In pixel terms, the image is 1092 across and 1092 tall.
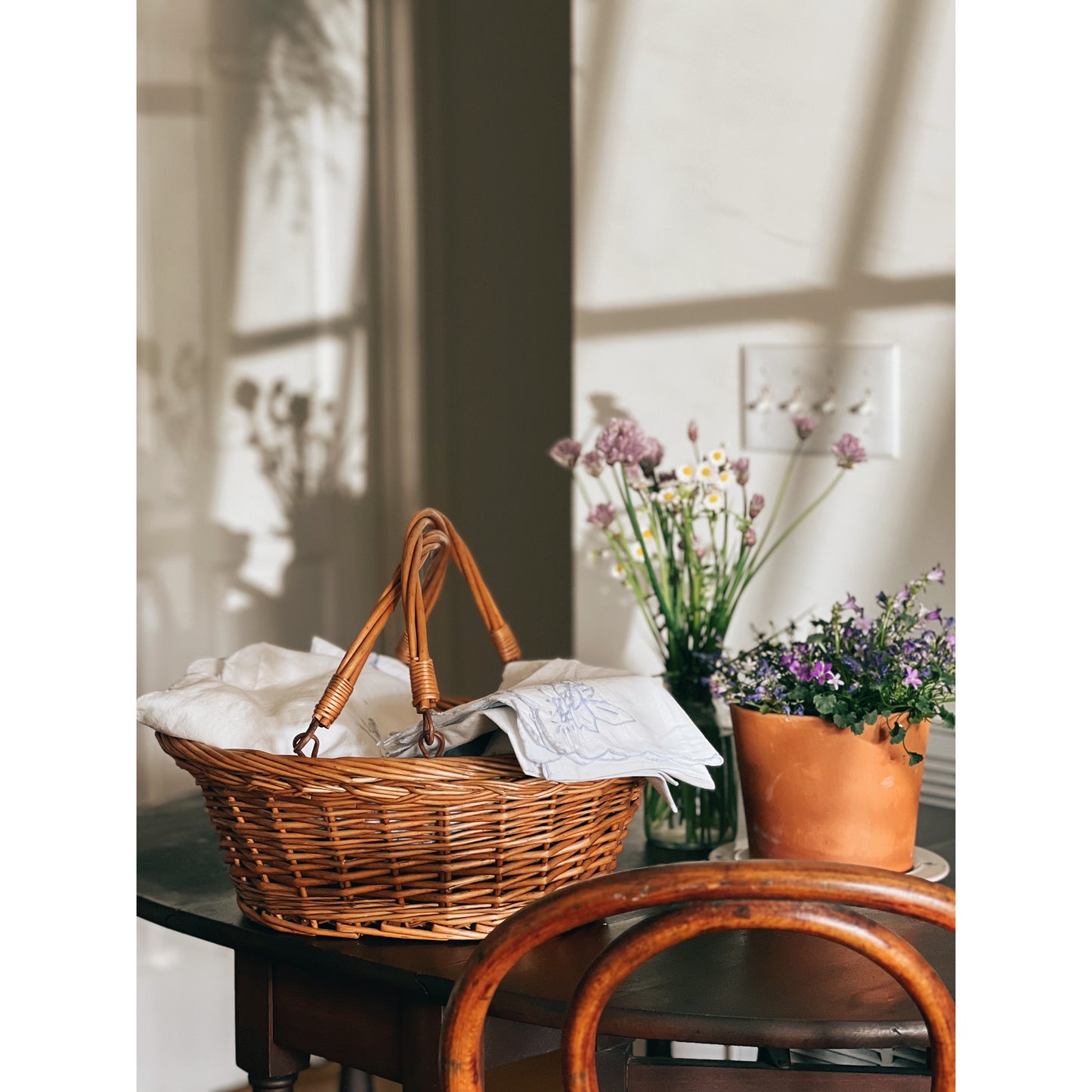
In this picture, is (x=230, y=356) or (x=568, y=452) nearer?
(x=568, y=452)

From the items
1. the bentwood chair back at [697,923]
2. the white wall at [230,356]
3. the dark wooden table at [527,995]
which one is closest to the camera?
the bentwood chair back at [697,923]

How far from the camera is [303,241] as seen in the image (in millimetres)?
2580

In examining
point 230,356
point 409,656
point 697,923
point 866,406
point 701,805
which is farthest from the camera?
point 230,356

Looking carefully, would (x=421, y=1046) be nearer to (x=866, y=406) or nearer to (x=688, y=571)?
(x=688, y=571)

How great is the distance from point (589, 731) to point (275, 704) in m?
0.32

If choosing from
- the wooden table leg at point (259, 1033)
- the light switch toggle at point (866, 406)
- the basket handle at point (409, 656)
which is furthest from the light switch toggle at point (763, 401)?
the wooden table leg at point (259, 1033)

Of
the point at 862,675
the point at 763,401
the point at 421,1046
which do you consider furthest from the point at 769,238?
the point at 421,1046

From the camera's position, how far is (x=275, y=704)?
1208 mm

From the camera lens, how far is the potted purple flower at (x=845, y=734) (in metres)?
1.16

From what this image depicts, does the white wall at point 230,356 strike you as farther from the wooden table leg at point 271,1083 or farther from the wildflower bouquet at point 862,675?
the wildflower bouquet at point 862,675

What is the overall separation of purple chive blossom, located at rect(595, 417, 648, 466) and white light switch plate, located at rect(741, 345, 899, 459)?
0.31m

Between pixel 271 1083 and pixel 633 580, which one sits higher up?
pixel 633 580

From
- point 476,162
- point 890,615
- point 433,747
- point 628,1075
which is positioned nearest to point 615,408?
point 890,615

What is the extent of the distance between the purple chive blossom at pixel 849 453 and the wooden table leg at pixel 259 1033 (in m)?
0.80
